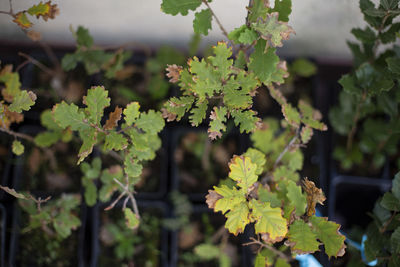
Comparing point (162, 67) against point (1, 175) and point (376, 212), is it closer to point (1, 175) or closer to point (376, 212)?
point (1, 175)

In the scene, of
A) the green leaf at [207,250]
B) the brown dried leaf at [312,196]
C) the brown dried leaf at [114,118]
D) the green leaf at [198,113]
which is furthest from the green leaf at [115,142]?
the green leaf at [207,250]

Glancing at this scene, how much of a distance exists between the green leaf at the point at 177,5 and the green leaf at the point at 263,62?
0.15m

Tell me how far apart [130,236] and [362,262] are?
697mm

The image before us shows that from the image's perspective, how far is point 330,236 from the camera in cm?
67

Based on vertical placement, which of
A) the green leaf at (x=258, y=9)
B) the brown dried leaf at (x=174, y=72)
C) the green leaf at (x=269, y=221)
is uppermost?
the green leaf at (x=258, y=9)

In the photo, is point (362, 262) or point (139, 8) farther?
point (139, 8)

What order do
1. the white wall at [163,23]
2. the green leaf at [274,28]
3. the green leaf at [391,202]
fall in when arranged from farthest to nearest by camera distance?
the white wall at [163,23] → the green leaf at [391,202] → the green leaf at [274,28]

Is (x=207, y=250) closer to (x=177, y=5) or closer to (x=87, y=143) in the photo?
(x=87, y=143)

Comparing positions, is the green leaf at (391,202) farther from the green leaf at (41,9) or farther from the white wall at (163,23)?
the green leaf at (41,9)

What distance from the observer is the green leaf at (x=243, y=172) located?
0.66 m

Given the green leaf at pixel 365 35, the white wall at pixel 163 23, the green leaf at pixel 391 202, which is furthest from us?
the white wall at pixel 163 23

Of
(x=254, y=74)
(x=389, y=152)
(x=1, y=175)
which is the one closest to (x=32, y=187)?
(x=1, y=175)

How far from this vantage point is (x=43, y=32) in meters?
1.27

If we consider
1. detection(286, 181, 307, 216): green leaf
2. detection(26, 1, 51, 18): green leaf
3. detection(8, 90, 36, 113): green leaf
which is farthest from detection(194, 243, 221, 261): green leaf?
detection(26, 1, 51, 18): green leaf
